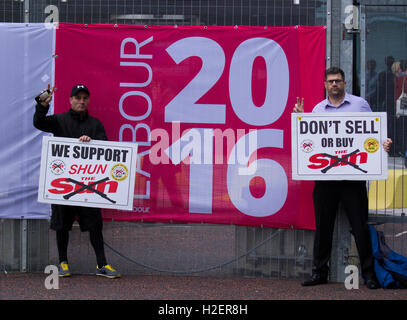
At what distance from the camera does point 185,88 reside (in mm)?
6926

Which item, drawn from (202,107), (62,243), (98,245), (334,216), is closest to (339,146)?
(334,216)

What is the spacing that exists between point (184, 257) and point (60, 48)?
2.57 meters

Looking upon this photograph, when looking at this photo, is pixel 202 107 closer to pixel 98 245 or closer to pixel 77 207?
pixel 77 207

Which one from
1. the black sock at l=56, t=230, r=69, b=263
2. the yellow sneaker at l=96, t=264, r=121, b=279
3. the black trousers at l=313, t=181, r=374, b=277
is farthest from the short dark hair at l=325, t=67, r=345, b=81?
the black sock at l=56, t=230, r=69, b=263

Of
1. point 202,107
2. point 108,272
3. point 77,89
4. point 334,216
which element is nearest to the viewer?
point 334,216

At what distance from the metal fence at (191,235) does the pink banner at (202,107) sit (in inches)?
4.6

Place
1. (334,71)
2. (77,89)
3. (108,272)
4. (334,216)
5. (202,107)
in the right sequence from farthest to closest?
(202,107), (108,272), (77,89), (334,216), (334,71)

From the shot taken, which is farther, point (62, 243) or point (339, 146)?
point (62, 243)

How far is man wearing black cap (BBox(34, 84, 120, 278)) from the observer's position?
6.68 meters

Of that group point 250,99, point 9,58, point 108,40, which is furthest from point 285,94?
point 9,58

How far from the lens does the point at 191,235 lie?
692cm

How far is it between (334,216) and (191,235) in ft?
4.88

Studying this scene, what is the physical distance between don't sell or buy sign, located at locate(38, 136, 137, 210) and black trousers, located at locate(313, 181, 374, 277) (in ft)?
6.17

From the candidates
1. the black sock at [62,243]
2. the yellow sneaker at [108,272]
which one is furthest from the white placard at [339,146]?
the black sock at [62,243]
